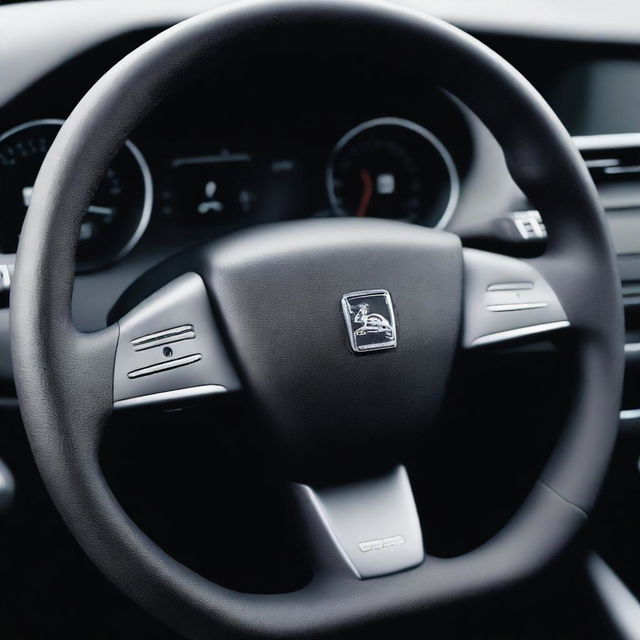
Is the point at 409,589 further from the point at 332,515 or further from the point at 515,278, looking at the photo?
the point at 515,278

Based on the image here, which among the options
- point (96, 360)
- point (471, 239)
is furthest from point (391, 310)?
point (471, 239)

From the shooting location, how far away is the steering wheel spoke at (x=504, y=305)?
36.3 inches

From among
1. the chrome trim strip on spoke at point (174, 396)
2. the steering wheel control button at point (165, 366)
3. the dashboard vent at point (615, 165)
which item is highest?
the dashboard vent at point (615, 165)

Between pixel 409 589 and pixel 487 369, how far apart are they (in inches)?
15.4

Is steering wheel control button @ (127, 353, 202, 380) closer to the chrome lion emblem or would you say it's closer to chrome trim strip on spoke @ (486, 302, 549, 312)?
the chrome lion emblem

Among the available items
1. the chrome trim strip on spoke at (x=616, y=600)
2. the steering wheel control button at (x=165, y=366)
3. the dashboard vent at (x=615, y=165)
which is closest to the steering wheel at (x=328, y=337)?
the steering wheel control button at (x=165, y=366)

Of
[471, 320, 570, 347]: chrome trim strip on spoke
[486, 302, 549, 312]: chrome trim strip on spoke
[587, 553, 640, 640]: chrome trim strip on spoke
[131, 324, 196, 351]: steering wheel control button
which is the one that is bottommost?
[587, 553, 640, 640]: chrome trim strip on spoke

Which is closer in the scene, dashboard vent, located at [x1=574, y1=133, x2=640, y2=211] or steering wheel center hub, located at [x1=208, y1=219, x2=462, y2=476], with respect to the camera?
steering wheel center hub, located at [x1=208, y1=219, x2=462, y2=476]

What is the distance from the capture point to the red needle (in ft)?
4.38

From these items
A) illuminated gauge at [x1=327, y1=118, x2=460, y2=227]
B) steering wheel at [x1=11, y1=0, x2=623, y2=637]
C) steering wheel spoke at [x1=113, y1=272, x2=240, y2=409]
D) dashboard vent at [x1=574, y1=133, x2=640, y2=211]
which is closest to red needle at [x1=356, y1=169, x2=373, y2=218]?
illuminated gauge at [x1=327, y1=118, x2=460, y2=227]

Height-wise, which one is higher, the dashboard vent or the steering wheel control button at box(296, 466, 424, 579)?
the dashboard vent

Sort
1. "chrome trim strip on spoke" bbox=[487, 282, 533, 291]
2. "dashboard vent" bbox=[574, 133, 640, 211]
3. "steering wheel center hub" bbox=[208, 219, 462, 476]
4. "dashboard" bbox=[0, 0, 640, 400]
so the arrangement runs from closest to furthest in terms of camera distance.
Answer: "steering wheel center hub" bbox=[208, 219, 462, 476] → "chrome trim strip on spoke" bbox=[487, 282, 533, 291] → "dashboard" bbox=[0, 0, 640, 400] → "dashboard vent" bbox=[574, 133, 640, 211]

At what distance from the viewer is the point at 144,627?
119 centimetres

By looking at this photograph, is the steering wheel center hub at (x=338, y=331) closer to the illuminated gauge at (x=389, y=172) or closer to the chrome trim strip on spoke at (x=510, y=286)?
the chrome trim strip on spoke at (x=510, y=286)
